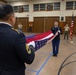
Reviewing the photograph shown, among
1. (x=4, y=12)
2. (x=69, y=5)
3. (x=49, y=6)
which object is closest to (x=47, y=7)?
(x=49, y=6)

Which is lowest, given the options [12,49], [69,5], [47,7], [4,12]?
[12,49]

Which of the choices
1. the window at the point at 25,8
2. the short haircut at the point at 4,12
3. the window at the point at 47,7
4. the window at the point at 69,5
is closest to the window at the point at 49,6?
the window at the point at 47,7

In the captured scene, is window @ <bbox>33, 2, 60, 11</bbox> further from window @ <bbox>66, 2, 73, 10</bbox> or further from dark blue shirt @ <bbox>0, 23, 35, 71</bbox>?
dark blue shirt @ <bbox>0, 23, 35, 71</bbox>

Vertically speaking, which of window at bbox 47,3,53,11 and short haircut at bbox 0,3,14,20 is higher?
window at bbox 47,3,53,11

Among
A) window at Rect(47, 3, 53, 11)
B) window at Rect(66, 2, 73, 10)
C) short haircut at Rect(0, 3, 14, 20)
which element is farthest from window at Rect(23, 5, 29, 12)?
short haircut at Rect(0, 3, 14, 20)

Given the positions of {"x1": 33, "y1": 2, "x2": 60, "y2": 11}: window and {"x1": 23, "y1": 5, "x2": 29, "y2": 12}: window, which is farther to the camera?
{"x1": 23, "y1": 5, "x2": 29, "y2": 12}: window

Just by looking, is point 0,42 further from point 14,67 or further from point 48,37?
point 48,37

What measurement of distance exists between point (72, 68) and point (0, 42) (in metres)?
3.61

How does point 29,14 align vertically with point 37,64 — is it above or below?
above

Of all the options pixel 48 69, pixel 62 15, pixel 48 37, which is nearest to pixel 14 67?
pixel 48 69

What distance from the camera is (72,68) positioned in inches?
169

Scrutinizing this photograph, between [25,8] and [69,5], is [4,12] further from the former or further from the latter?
[25,8]

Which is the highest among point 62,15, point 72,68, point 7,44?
point 62,15

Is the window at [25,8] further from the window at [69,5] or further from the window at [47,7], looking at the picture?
the window at [69,5]
